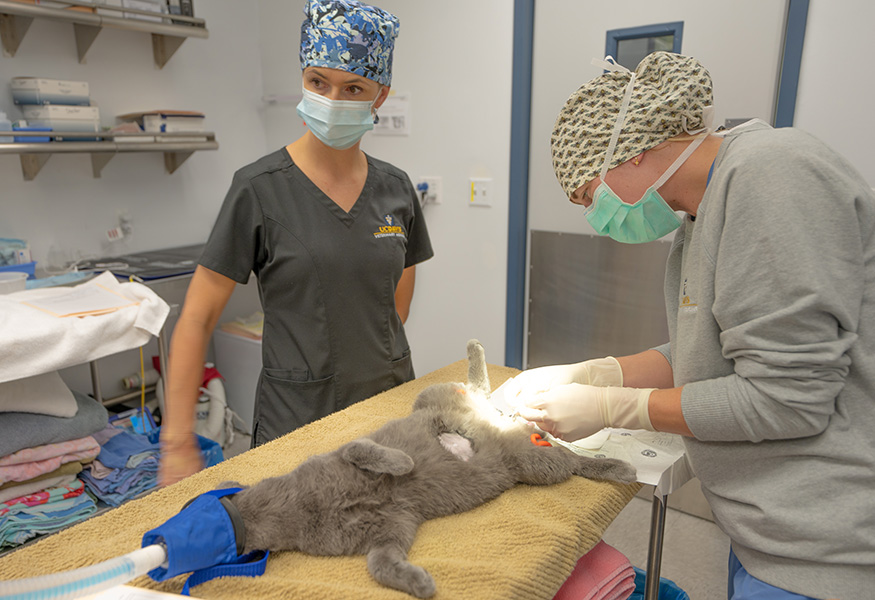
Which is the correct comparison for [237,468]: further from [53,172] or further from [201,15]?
[201,15]

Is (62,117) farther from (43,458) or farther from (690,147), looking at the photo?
(690,147)

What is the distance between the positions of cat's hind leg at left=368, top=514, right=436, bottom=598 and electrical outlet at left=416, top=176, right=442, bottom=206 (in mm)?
2300

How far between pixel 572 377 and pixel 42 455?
1777mm

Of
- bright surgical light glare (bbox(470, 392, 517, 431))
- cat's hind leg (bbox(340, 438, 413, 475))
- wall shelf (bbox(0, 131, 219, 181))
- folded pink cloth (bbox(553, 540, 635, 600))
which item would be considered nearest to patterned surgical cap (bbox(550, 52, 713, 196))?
bright surgical light glare (bbox(470, 392, 517, 431))

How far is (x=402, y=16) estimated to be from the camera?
3.07m

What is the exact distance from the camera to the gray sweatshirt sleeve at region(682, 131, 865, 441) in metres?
0.84

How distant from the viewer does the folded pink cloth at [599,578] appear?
1123mm

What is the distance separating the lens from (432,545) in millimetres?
988

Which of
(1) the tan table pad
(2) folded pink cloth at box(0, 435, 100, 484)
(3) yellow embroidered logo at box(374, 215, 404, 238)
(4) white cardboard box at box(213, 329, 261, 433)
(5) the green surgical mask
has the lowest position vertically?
(4) white cardboard box at box(213, 329, 261, 433)

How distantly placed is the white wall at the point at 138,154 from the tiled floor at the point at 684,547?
2.76 metres

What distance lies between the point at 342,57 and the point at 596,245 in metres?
1.61

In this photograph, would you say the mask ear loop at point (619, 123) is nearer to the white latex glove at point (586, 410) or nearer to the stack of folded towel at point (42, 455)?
the white latex glove at point (586, 410)

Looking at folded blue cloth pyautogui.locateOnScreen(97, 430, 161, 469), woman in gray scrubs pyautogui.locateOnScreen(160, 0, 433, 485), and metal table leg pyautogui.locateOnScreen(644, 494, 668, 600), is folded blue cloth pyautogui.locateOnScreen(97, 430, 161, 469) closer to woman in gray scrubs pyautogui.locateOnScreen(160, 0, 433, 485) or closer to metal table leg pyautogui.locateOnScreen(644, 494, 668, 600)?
woman in gray scrubs pyautogui.locateOnScreen(160, 0, 433, 485)

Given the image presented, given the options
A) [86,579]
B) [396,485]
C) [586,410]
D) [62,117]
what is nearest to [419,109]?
[62,117]
